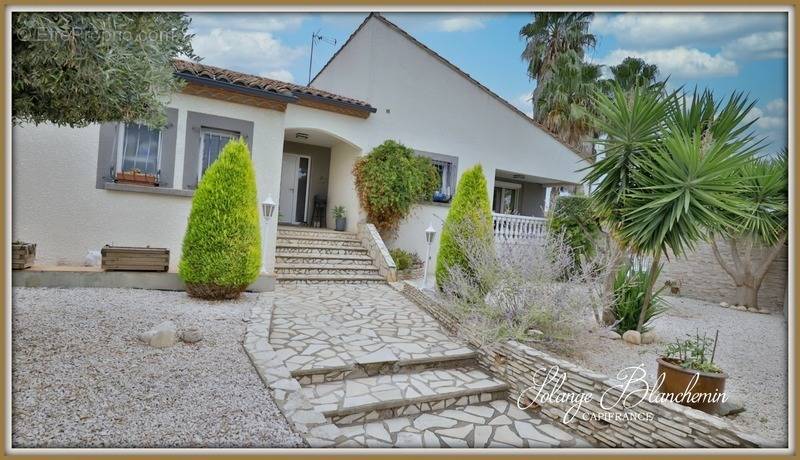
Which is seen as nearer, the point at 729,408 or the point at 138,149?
the point at 729,408

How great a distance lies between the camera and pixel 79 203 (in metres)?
7.76

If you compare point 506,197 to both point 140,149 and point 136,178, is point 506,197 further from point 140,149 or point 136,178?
point 136,178

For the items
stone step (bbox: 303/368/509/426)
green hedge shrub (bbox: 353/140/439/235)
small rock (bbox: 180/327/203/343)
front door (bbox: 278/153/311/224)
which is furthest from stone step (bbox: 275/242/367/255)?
stone step (bbox: 303/368/509/426)

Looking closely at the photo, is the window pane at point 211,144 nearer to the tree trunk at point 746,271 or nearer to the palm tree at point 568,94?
the tree trunk at point 746,271

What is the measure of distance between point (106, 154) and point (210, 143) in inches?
75.9

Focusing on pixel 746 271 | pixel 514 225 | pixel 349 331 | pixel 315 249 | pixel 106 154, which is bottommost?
pixel 349 331

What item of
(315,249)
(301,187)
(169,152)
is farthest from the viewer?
(301,187)

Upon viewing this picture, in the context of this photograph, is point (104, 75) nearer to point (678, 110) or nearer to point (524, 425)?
point (524, 425)

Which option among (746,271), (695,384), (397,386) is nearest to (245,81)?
(397,386)

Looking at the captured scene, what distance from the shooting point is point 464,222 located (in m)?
8.11

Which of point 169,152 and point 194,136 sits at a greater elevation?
point 194,136

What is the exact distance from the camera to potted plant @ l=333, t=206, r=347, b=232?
1252cm

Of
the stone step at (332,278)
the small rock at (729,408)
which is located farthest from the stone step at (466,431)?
the stone step at (332,278)

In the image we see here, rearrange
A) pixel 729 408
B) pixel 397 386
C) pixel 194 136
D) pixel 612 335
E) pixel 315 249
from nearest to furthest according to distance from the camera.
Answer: pixel 729 408, pixel 397 386, pixel 612 335, pixel 194 136, pixel 315 249
